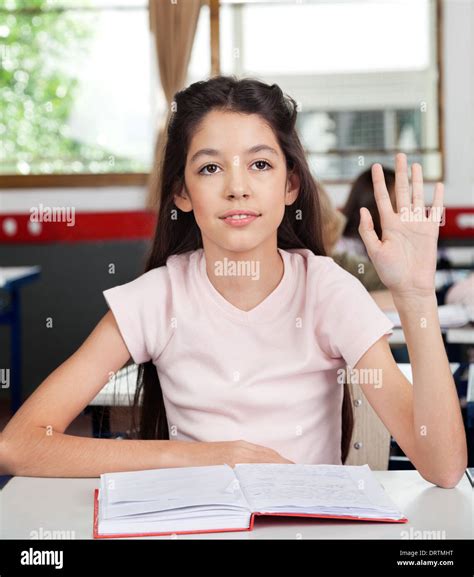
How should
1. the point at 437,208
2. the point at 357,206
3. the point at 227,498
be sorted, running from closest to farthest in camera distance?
1. the point at 227,498
2. the point at 437,208
3. the point at 357,206

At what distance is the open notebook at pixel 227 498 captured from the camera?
118cm

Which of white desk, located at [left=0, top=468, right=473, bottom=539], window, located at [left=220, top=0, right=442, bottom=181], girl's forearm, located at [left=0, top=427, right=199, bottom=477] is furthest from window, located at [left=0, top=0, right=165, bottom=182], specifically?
white desk, located at [left=0, top=468, right=473, bottom=539]

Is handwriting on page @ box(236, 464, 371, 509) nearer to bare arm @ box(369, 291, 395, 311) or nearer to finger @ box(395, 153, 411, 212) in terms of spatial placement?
finger @ box(395, 153, 411, 212)

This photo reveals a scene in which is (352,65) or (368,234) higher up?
(352,65)

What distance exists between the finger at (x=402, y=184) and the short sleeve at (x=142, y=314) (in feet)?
1.62

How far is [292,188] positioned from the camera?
5.89 ft

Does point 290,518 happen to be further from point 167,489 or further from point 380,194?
point 380,194

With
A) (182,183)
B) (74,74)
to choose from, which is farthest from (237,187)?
(74,74)

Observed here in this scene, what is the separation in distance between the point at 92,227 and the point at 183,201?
15.2 feet

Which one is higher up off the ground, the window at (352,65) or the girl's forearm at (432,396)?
the window at (352,65)

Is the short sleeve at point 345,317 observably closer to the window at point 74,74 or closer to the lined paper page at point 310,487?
the lined paper page at point 310,487

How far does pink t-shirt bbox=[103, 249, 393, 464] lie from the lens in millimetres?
1649

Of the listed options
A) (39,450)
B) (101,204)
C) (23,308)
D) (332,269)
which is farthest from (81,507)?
(101,204)

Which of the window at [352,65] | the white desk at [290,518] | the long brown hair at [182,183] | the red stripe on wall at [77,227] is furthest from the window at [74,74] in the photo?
the white desk at [290,518]
